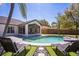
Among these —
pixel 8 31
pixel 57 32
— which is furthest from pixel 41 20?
pixel 8 31

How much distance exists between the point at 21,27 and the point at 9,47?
0.43m

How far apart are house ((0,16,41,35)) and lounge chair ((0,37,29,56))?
148 mm

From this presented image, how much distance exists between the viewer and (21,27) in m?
4.25

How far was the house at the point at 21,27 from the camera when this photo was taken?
4234mm

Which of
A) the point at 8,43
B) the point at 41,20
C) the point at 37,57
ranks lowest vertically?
the point at 37,57

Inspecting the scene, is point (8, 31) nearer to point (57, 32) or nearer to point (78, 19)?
point (57, 32)

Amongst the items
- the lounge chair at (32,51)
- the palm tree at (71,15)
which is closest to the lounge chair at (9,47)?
the lounge chair at (32,51)

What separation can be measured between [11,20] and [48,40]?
77cm

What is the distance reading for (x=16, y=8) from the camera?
4246 mm

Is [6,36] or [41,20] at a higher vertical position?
[41,20]

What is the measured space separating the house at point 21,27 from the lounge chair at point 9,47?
0.15 meters

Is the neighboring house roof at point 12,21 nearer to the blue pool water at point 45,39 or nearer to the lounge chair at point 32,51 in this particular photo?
the blue pool water at point 45,39

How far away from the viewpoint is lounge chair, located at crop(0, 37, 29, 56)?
4258 mm

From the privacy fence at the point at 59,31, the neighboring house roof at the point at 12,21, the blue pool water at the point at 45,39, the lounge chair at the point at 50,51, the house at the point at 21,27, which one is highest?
the neighboring house roof at the point at 12,21
